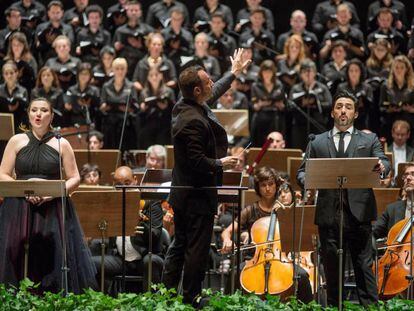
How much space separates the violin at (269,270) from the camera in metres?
7.69

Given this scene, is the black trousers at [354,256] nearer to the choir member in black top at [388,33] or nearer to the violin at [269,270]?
the violin at [269,270]

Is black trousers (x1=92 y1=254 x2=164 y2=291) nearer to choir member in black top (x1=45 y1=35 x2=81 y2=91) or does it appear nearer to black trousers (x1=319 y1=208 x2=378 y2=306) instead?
black trousers (x1=319 y1=208 x2=378 y2=306)

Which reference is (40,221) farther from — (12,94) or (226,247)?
(12,94)

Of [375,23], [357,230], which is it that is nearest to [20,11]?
[375,23]

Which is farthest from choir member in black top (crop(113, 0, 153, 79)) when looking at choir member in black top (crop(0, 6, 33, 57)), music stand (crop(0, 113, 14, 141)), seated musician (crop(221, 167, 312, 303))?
seated musician (crop(221, 167, 312, 303))

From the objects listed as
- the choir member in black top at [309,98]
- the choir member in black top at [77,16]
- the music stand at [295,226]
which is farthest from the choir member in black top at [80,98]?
the music stand at [295,226]

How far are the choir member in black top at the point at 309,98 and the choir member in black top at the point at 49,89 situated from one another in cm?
300

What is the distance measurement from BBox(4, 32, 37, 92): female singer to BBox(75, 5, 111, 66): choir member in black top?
743 mm

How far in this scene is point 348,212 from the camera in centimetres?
709

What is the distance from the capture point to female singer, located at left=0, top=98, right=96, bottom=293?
7109 mm

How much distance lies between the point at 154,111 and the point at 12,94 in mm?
1851

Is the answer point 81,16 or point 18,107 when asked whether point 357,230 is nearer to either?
point 18,107

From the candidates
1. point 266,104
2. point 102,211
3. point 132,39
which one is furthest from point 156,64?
point 102,211

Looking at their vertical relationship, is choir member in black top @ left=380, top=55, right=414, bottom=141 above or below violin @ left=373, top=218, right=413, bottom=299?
above
